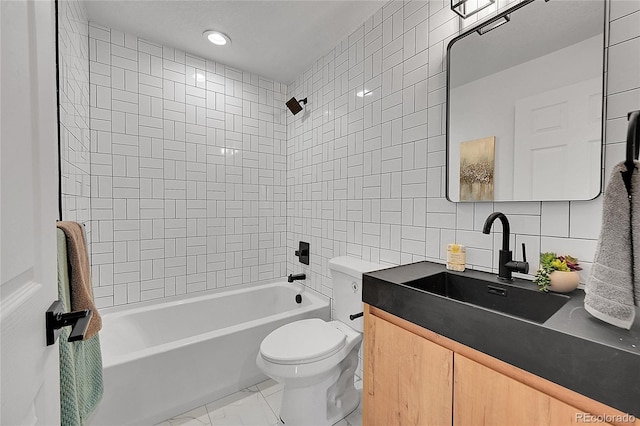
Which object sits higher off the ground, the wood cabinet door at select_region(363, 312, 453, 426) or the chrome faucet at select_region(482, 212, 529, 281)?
the chrome faucet at select_region(482, 212, 529, 281)

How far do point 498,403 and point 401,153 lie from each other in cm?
126

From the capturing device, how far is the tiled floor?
5.30ft

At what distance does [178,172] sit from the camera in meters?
2.29

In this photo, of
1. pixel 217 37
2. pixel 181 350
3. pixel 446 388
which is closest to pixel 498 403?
pixel 446 388

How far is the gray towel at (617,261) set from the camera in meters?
0.69

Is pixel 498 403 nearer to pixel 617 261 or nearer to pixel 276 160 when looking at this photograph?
pixel 617 261

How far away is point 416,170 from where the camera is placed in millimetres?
1604

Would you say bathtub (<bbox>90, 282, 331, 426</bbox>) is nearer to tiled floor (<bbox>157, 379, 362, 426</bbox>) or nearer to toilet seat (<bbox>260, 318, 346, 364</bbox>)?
tiled floor (<bbox>157, 379, 362, 426</bbox>)

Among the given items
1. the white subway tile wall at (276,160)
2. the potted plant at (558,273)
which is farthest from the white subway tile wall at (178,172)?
the potted plant at (558,273)

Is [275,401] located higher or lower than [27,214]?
lower

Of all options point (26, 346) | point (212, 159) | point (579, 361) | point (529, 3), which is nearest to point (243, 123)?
point (212, 159)

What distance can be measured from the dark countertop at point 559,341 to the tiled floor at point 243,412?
3.63 ft

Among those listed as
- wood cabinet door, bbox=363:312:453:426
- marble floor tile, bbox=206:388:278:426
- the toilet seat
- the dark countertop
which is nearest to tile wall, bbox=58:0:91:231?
the toilet seat

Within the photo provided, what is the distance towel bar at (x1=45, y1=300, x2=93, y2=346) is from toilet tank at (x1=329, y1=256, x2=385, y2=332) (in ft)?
4.19
